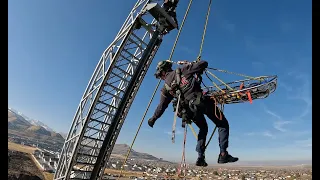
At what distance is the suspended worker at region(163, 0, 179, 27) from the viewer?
13195 mm

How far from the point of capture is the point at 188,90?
5.65m

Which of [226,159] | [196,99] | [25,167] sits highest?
[196,99]

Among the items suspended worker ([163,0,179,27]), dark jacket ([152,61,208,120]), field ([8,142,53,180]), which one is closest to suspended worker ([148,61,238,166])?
dark jacket ([152,61,208,120])

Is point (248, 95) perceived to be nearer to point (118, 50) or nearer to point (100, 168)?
point (118, 50)

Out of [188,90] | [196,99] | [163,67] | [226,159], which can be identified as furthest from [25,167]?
[226,159]

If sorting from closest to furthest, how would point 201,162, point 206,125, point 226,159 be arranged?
point 226,159, point 201,162, point 206,125

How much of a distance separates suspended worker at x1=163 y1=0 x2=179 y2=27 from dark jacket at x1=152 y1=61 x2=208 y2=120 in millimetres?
8048

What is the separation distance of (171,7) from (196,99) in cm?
907

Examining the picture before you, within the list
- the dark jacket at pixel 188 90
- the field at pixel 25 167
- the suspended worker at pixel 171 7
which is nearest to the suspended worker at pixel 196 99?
the dark jacket at pixel 188 90

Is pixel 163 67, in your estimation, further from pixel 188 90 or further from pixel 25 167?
pixel 25 167

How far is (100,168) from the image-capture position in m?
14.1
